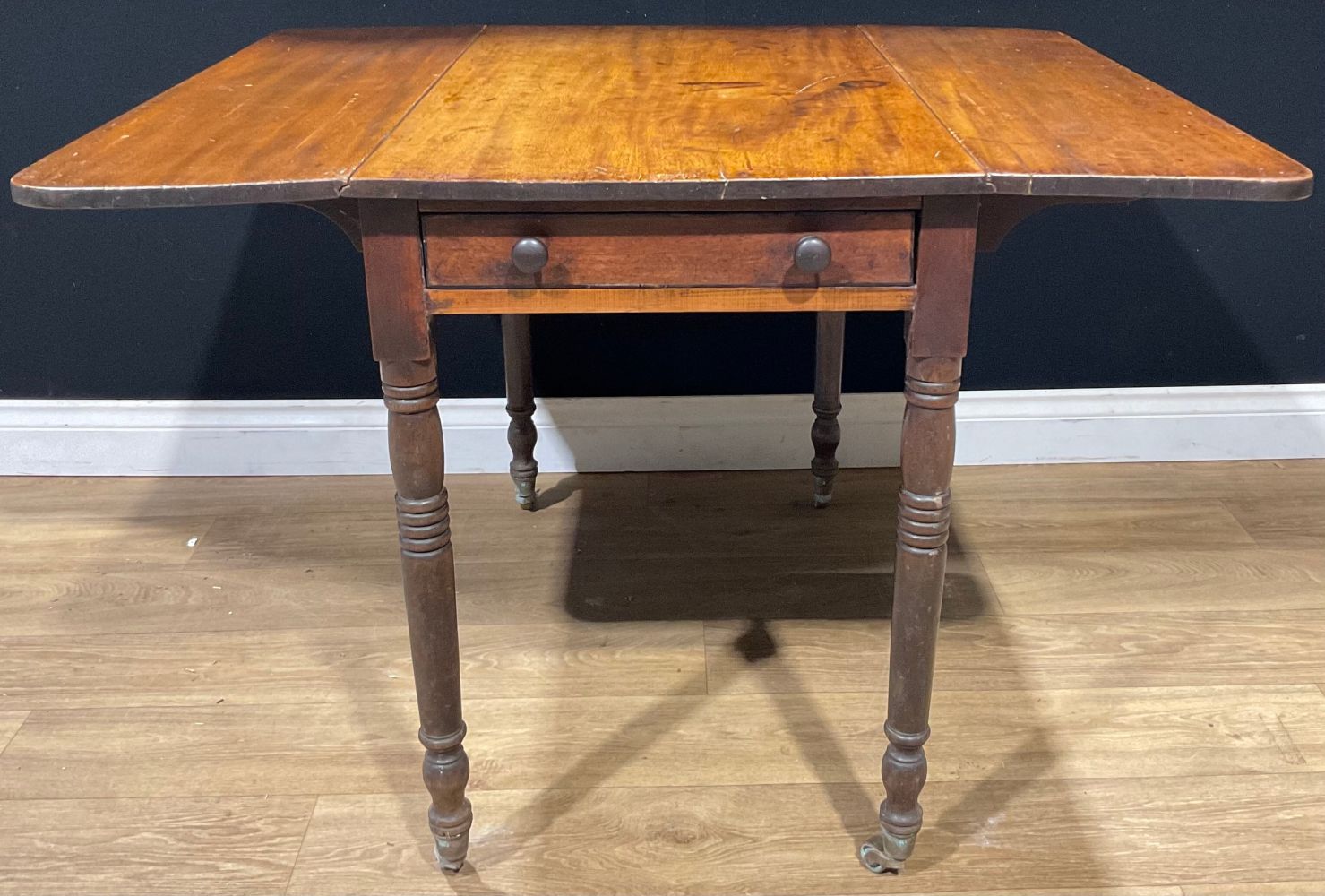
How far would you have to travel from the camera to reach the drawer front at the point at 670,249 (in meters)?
1.23

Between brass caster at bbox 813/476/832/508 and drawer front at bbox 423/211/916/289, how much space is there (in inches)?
38.7

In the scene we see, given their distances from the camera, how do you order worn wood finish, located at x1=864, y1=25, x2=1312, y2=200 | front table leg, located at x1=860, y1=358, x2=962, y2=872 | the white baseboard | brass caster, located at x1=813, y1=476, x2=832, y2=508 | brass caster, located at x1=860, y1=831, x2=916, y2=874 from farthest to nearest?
the white baseboard
brass caster, located at x1=813, y1=476, x2=832, y2=508
brass caster, located at x1=860, y1=831, x2=916, y2=874
front table leg, located at x1=860, y1=358, x2=962, y2=872
worn wood finish, located at x1=864, y1=25, x2=1312, y2=200

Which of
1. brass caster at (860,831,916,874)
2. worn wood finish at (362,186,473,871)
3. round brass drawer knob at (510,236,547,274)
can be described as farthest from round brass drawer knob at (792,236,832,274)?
brass caster at (860,831,916,874)

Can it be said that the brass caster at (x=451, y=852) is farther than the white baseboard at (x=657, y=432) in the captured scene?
No

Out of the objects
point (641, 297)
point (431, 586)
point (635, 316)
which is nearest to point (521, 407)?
point (635, 316)

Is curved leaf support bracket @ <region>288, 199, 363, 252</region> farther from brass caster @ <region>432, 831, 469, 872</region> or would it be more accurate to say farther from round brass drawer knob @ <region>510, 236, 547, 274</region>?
brass caster @ <region>432, 831, 469, 872</region>

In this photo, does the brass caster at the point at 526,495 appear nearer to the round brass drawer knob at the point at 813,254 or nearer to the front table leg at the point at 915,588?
the front table leg at the point at 915,588

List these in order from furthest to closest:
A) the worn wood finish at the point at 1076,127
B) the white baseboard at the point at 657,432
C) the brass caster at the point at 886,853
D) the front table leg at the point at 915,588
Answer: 1. the white baseboard at the point at 657,432
2. the brass caster at the point at 886,853
3. the front table leg at the point at 915,588
4. the worn wood finish at the point at 1076,127

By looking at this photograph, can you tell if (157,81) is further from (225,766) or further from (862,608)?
(862,608)

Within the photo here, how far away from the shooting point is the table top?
3.87ft

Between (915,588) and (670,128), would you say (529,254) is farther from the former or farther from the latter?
(915,588)

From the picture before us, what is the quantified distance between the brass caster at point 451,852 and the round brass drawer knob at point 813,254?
30.4 inches

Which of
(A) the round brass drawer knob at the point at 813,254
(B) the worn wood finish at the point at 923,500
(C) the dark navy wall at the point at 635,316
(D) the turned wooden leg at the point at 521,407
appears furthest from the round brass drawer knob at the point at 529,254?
(C) the dark navy wall at the point at 635,316

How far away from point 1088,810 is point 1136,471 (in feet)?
3.22
